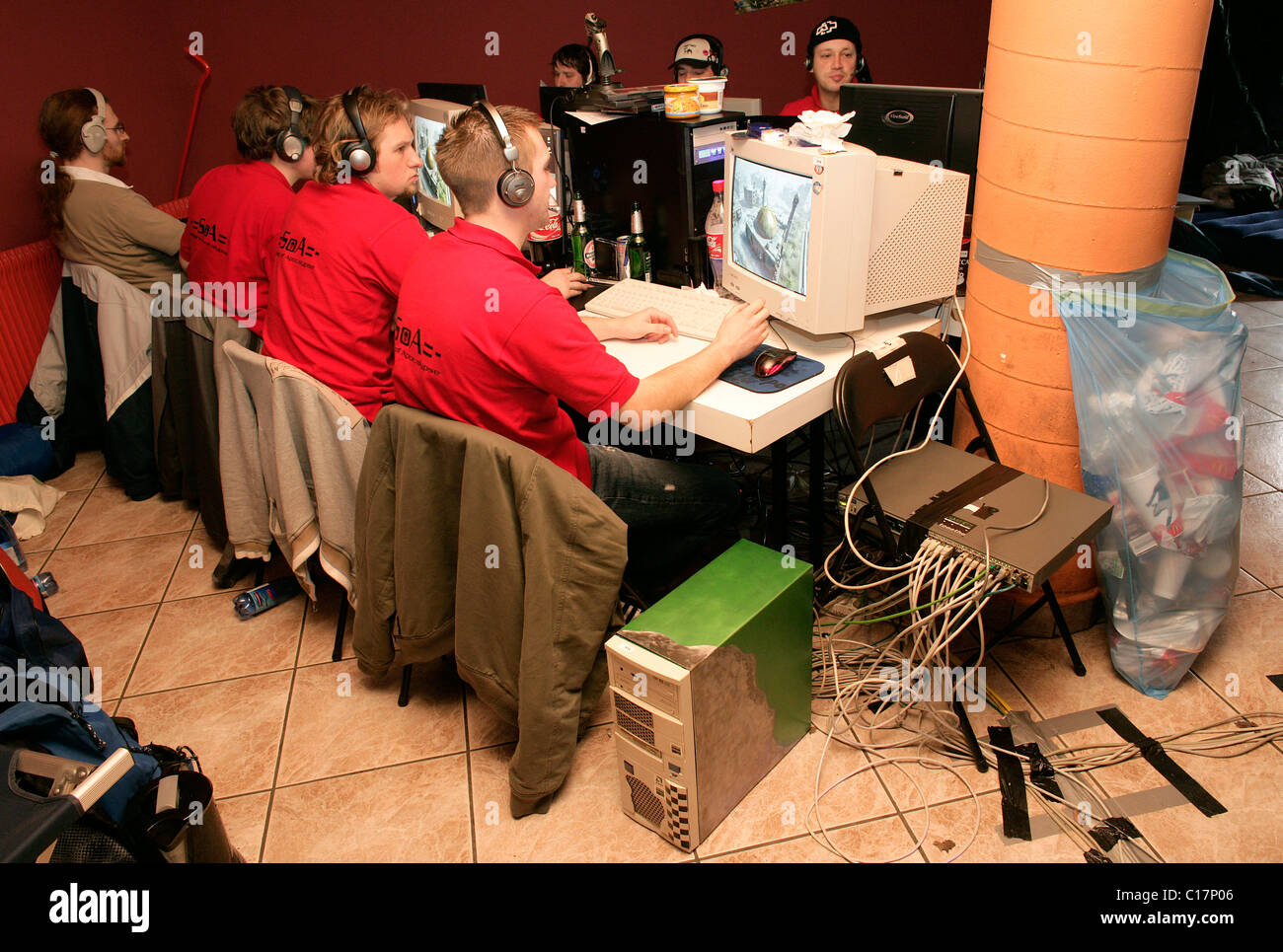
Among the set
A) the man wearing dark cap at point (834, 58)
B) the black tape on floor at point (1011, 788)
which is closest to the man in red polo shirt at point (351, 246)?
the black tape on floor at point (1011, 788)

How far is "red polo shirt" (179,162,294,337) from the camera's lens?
112 inches

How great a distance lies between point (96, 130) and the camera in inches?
123

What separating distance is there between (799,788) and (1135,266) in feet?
4.49

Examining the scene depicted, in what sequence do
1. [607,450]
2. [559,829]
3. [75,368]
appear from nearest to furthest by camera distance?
[559,829] → [607,450] → [75,368]

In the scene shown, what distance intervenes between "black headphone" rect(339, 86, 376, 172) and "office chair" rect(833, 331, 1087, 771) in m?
1.28

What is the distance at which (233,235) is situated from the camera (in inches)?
Answer: 113

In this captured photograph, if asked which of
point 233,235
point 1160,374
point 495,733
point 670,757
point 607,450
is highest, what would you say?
point 233,235

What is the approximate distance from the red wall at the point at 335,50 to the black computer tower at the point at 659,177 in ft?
6.66

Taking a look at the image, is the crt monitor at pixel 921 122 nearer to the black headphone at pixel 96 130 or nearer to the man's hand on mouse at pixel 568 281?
the man's hand on mouse at pixel 568 281

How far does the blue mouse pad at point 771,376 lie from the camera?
1989 mm
